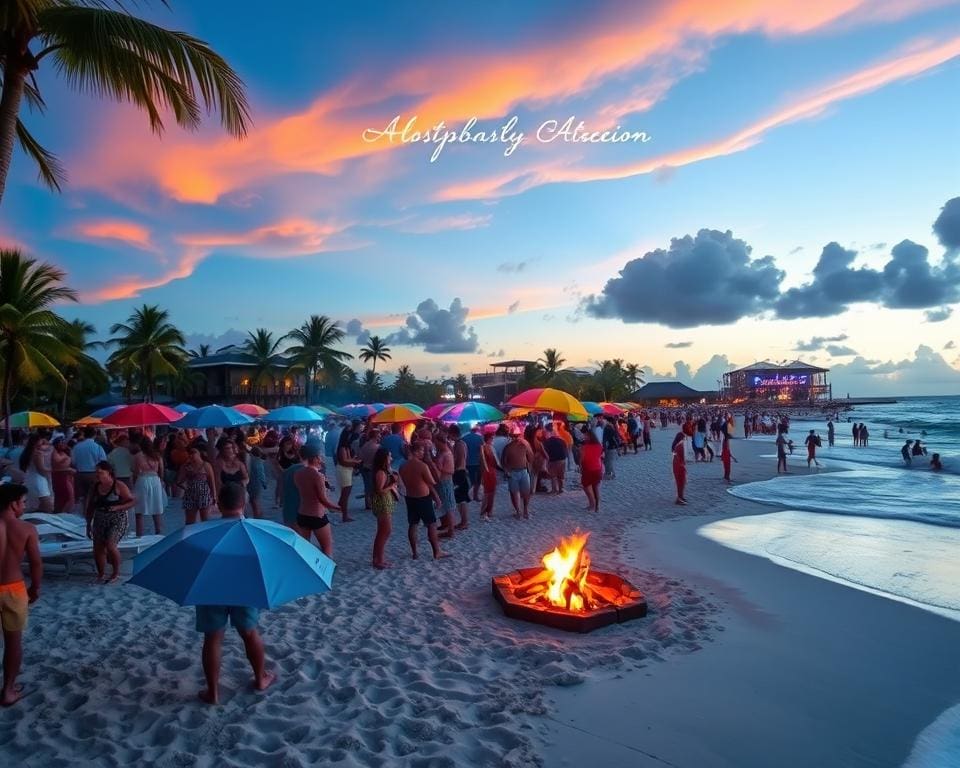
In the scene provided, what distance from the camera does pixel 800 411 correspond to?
338 ft

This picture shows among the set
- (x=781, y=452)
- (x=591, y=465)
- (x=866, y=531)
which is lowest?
(x=866, y=531)

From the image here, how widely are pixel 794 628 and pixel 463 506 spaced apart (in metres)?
5.70

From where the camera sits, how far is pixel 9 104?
5.75 meters

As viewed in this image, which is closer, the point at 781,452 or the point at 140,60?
the point at 140,60

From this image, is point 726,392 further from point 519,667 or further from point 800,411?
point 519,667

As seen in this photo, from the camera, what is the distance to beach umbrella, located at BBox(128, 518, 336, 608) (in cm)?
350

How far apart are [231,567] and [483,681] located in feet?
6.88

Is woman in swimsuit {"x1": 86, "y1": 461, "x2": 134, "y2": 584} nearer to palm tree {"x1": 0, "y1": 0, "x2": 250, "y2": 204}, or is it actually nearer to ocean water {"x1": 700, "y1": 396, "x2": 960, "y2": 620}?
palm tree {"x1": 0, "y1": 0, "x2": 250, "y2": 204}

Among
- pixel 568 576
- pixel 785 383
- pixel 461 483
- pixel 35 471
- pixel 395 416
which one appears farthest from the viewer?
pixel 785 383

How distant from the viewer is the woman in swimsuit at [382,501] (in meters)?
7.75

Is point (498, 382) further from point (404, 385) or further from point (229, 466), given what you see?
point (229, 466)

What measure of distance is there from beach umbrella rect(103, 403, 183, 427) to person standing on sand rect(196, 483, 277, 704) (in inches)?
339

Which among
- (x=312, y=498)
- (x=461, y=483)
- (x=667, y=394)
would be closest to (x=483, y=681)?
(x=312, y=498)

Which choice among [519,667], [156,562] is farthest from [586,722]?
[156,562]
